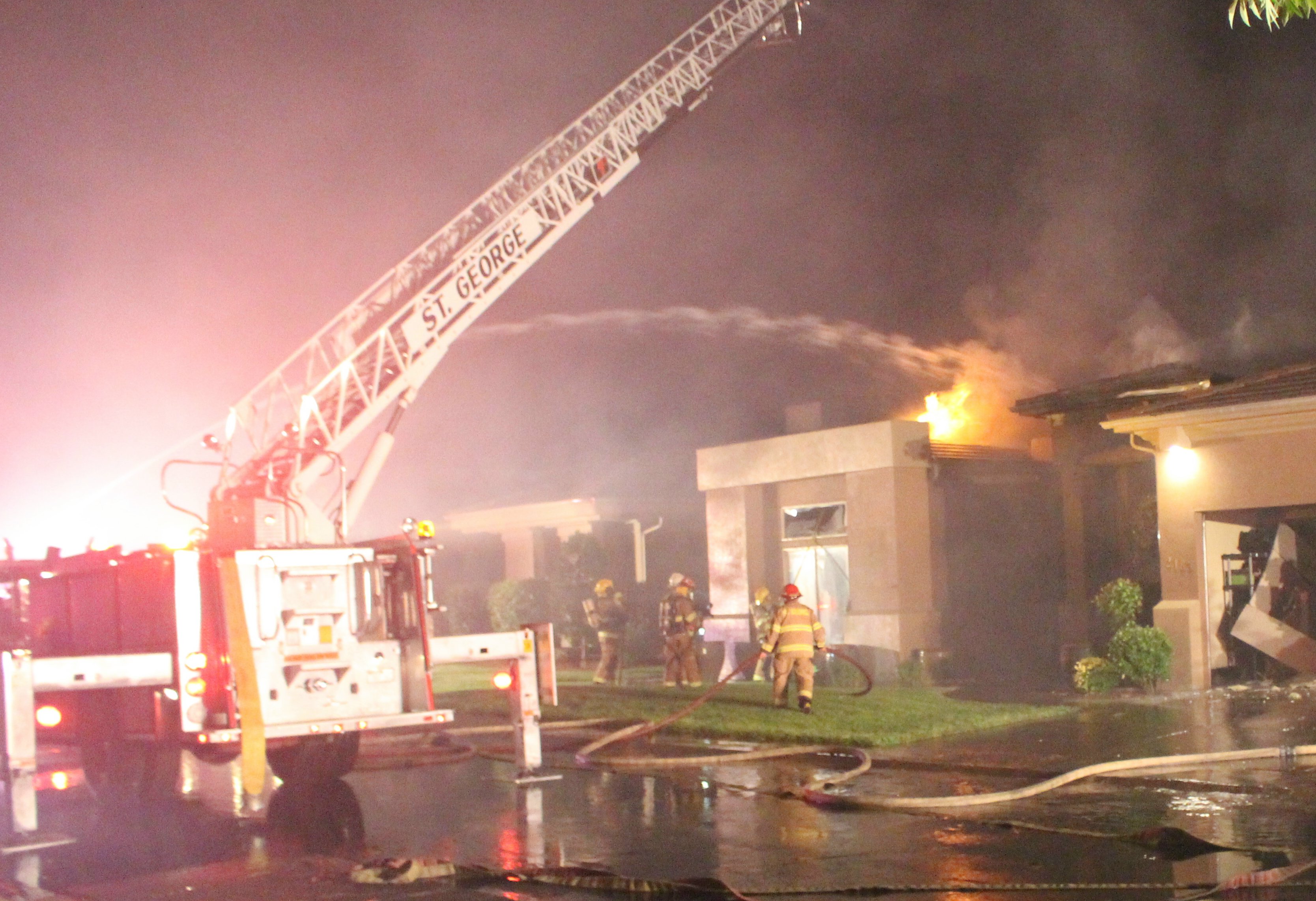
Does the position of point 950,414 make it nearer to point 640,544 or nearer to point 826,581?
point 826,581

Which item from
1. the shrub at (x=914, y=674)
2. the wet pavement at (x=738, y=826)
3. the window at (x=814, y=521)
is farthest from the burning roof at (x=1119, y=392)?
the wet pavement at (x=738, y=826)

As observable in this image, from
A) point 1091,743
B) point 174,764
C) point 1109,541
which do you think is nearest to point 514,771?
point 174,764

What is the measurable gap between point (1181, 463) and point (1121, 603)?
1.62 m

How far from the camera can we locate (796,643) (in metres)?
13.4

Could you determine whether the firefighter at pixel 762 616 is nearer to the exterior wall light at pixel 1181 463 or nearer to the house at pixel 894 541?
the house at pixel 894 541

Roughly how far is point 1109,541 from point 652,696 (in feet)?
22.6

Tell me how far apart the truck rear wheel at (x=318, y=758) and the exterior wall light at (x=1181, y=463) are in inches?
356

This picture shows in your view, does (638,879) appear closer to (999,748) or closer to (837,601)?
(999,748)

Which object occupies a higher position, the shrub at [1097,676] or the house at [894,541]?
the house at [894,541]

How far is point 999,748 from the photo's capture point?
34.9 feet

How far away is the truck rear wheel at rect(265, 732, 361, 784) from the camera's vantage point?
33.8 feet

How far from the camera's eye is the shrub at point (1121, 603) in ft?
48.1

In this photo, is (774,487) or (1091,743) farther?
(774,487)

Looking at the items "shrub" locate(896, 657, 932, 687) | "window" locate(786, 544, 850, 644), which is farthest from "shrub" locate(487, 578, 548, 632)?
"shrub" locate(896, 657, 932, 687)
